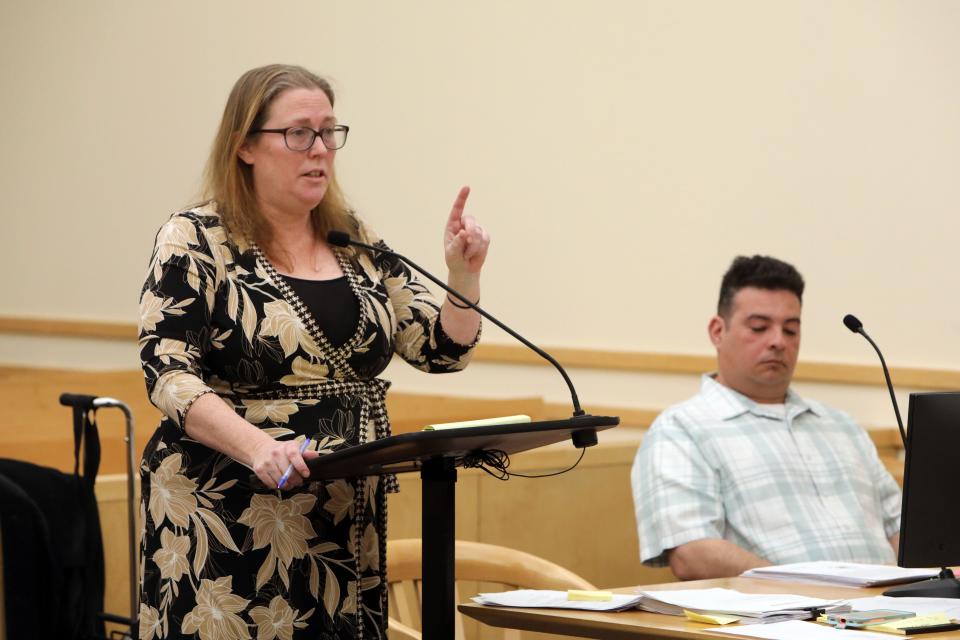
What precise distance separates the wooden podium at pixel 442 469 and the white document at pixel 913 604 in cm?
49

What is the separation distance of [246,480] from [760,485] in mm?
1333

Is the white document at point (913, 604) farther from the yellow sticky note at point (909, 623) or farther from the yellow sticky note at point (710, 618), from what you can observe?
the yellow sticky note at point (710, 618)

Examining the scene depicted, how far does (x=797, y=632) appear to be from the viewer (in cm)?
150

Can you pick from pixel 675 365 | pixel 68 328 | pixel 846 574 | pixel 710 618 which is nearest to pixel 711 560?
pixel 846 574

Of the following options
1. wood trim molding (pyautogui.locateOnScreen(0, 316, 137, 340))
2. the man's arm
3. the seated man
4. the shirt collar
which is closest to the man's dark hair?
the seated man

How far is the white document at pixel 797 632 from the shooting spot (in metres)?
1.47

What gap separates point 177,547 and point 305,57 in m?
3.93

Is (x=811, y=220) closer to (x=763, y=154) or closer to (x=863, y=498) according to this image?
(x=763, y=154)

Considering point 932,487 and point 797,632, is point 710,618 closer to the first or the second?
point 797,632

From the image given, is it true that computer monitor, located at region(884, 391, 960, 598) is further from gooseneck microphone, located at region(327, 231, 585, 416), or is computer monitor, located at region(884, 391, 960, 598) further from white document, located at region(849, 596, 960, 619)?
gooseneck microphone, located at region(327, 231, 585, 416)

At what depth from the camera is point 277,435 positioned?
1713 mm

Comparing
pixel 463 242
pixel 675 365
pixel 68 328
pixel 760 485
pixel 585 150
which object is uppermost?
pixel 585 150

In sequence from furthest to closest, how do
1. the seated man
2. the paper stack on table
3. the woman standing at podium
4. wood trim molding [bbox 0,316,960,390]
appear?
wood trim molding [bbox 0,316,960,390]
the seated man
the woman standing at podium
the paper stack on table

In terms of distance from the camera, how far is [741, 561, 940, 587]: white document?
1.93 metres
